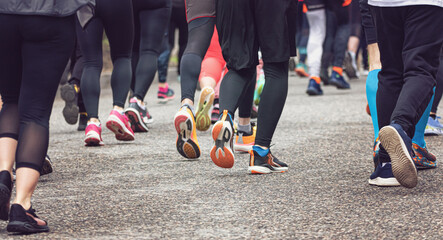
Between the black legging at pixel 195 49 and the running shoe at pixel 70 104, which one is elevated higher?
the black legging at pixel 195 49

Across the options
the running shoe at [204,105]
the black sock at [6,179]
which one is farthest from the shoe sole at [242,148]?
the black sock at [6,179]

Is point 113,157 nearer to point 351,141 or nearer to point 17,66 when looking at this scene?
point 351,141

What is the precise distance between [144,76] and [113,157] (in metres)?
1.61

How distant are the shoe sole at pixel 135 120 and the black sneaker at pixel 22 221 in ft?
11.6

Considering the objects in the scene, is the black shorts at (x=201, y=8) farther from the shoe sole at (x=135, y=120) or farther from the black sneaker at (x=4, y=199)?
the black sneaker at (x=4, y=199)

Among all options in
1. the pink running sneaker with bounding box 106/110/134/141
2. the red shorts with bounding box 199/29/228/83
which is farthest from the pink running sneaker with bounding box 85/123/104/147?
the red shorts with bounding box 199/29/228/83

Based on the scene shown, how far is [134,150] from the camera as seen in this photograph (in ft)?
19.1

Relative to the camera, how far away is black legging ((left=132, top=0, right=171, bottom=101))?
661cm

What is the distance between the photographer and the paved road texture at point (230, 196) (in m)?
3.16

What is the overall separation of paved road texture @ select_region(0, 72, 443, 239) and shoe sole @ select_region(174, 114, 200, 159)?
110 millimetres

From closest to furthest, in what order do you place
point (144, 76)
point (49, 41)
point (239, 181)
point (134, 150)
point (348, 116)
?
point (49, 41), point (239, 181), point (134, 150), point (144, 76), point (348, 116)

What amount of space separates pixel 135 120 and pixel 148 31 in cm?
75

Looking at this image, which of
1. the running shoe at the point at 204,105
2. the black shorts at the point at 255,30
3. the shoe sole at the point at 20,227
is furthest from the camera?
the running shoe at the point at 204,105

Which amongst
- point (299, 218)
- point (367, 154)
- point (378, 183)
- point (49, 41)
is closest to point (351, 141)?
point (367, 154)
